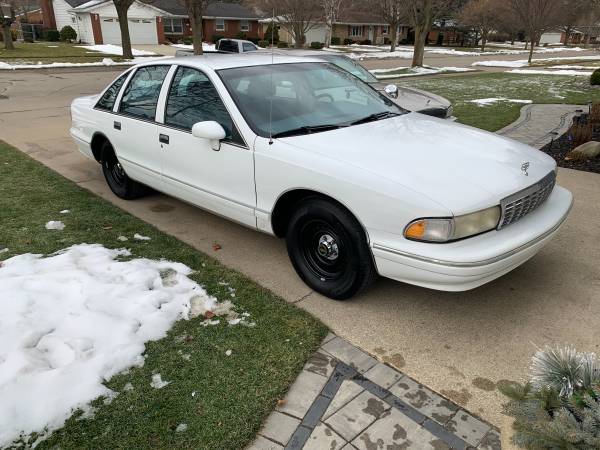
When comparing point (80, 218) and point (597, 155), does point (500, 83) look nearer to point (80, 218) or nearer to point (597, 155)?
point (597, 155)

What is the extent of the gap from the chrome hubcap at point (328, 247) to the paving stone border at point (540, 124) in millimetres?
5593

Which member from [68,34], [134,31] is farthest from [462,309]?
[68,34]

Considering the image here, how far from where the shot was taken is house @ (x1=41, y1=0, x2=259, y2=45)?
39188mm

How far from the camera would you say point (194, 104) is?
13.6 ft

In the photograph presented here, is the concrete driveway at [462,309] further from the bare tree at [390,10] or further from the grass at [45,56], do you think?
the bare tree at [390,10]

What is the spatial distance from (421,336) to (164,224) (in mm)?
2900

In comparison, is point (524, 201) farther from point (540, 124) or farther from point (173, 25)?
point (173, 25)

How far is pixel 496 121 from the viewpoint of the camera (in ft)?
31.7

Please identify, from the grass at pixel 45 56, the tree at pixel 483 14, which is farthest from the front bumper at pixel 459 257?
the tree at pixel 483 14

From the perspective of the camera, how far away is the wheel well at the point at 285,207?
342cm

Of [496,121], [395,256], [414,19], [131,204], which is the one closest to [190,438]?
[395,256]

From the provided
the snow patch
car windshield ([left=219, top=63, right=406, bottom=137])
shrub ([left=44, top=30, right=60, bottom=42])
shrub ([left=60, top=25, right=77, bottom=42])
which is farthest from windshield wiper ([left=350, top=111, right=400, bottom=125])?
shrub ([left=44, top=30, right=60, bottom=42])

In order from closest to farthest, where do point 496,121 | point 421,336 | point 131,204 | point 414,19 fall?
1. point 421,336
2. point 131,204
3. point 496,121
4. point 414,19

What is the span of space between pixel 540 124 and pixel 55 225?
341 inches
